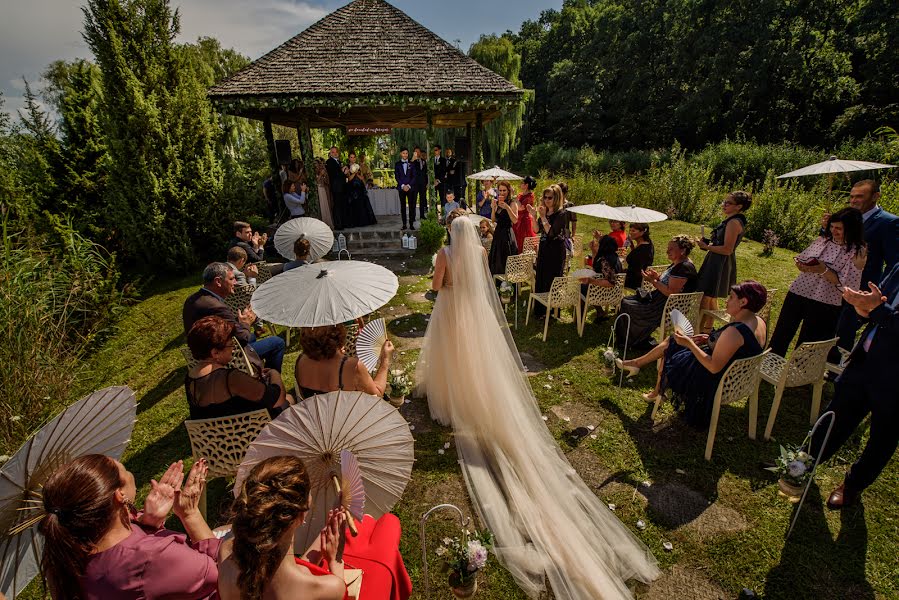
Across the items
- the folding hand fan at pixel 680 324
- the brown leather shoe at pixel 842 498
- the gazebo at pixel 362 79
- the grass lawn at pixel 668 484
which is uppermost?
the gazebo at pixel 362 79

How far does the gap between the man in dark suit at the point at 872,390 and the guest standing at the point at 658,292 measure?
2224mm

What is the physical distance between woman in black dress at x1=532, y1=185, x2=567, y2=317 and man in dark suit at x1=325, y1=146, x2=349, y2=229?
6789 mm

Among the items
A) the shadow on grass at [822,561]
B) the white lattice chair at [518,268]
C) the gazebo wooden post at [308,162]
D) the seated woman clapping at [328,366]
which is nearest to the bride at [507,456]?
the shadow on grass at [822,561]

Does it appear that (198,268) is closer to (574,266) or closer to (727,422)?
(574,266)

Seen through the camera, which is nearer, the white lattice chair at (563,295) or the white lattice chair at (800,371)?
the white lattice chair at (800,371)

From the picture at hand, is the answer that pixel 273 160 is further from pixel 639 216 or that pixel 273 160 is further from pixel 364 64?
pixel 639 216

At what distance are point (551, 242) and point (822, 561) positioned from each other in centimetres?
502

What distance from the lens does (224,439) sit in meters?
3.47

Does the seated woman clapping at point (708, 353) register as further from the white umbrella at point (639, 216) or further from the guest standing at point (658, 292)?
the white umbrella at point (639, 216)

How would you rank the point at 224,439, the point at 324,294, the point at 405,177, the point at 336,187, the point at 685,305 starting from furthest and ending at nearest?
the point at 405,177 < the point at 336,187 < the point at 685,305 < the point at 324,294 < the point at 224,439

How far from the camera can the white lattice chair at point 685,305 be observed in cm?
571

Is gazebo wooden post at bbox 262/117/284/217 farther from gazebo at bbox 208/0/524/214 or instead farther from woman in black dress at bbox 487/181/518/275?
woman in black dress at bbox 487/181/518/275

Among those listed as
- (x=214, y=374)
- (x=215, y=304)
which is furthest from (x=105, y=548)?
(x=215, y=304)

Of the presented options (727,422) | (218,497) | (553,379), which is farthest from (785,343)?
(218,497)
